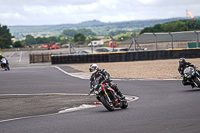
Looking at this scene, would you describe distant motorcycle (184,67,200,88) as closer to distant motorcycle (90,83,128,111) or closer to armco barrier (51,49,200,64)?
distant motorcycle (90,83,128,111)

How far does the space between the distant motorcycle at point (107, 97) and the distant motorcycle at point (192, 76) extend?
4.23 metres

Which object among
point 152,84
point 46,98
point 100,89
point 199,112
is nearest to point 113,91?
point 100,89

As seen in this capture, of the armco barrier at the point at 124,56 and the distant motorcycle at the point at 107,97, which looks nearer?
the distant motorcycle at the point at 107,97

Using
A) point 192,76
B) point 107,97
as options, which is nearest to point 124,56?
point 192,76

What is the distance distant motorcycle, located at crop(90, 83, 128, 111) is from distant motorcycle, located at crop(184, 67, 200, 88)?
4.23 m

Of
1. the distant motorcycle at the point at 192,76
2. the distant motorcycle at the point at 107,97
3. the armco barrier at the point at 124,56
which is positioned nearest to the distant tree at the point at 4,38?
the armco barrier at the point at 124,56

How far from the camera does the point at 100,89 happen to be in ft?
33.9

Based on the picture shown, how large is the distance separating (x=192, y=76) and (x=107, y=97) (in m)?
4.82

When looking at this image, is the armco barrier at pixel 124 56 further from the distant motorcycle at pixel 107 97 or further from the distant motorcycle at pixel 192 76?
the distant motorcycle at pixel 107 97

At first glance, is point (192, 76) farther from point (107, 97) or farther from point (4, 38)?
point (4, 38)

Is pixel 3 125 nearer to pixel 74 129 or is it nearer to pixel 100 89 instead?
pixel 74 129

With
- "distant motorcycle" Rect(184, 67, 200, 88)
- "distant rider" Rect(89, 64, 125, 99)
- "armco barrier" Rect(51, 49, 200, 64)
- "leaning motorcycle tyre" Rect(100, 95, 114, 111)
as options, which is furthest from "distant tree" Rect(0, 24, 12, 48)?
"leaning motorcycle tyre" Rect(100, 95, 114, 111)

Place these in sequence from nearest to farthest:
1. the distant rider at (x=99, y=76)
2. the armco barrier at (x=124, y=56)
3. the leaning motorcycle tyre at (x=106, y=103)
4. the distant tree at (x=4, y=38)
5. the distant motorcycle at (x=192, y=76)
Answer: the leaning motorcycle tyre at (x=106, y=103) → the distant rider at (x=99, y=76) → the distant motorcycle at (x=192, y=76) → the armco barrier at (x=124, y=56) → the distant tree at (x=4, y=38)

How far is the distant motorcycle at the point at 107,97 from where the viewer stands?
10.4 m
